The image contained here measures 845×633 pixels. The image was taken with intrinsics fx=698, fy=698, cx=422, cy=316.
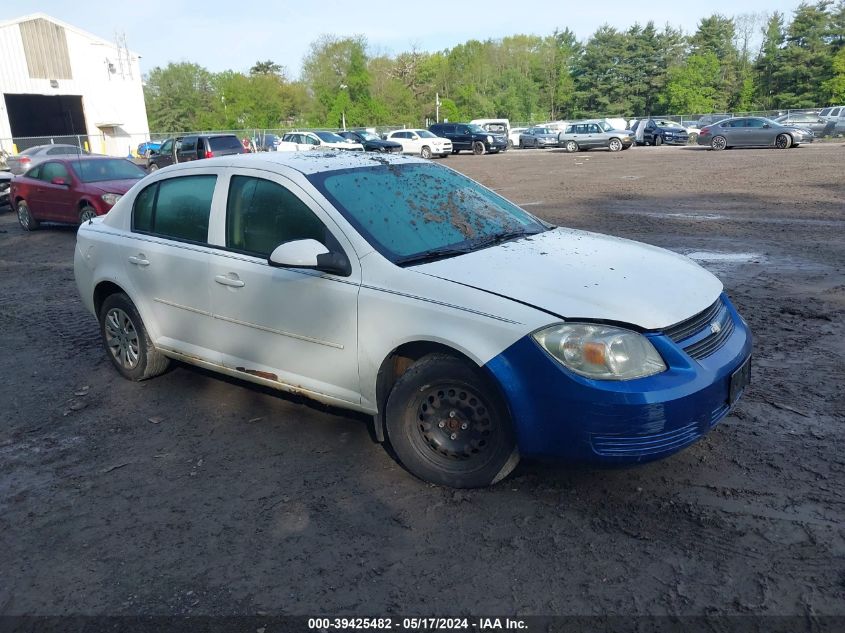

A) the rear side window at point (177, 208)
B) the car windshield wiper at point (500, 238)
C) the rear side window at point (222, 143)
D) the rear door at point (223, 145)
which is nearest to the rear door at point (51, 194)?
the rear side window at point (177, 208)

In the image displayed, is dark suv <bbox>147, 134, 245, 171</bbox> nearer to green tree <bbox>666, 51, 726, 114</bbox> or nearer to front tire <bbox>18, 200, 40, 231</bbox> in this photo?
front tire <bbox>18, 200, 40, 231</bbox>

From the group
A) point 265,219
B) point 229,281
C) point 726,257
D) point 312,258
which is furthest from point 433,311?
point 726,257

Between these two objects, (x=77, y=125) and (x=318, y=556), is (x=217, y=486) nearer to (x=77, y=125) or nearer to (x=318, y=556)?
(x=318, y=556)

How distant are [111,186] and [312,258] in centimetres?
1094

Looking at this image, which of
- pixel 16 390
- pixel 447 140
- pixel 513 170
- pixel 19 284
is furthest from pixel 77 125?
pixel 16 390

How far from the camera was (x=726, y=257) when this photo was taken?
9.02 m

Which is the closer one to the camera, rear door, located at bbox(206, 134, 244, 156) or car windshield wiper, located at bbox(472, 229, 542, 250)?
car windshield wiper, located at bbox(472, 229, 542, 250)

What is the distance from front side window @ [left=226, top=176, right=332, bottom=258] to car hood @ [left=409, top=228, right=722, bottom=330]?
789 millimetres

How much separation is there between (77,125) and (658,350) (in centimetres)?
5430

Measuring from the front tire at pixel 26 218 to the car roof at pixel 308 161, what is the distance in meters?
11.5

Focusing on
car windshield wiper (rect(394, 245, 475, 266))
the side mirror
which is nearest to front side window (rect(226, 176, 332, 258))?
the side mirror

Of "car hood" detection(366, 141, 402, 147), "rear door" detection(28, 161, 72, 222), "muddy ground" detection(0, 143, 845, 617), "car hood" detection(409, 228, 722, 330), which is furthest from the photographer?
"car hood" detection(366, 141, 402, 147)

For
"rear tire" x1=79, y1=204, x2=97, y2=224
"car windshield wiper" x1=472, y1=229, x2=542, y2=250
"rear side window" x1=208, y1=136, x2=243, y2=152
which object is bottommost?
"rear tire" x1=79, y1=204, x2=97, y2=224

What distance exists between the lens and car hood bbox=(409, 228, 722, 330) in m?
3.27
